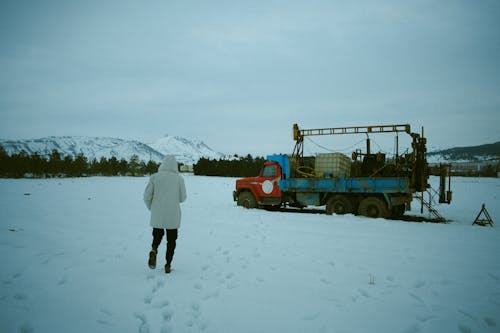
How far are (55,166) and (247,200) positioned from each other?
157 ft

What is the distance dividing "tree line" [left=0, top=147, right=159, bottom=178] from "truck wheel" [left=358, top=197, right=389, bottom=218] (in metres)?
51.2

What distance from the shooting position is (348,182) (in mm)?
12266

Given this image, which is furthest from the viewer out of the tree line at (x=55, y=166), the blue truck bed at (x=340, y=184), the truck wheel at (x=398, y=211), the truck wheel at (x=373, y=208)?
the tree line at (x=55, y=166)

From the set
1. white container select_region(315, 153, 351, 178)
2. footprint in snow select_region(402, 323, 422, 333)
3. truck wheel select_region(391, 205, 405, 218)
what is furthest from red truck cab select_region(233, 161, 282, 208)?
footprint in snow select_region(402, 323, 422, 333)

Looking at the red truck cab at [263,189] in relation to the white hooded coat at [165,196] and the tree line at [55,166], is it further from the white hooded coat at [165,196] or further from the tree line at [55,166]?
the tree line at [55,166]

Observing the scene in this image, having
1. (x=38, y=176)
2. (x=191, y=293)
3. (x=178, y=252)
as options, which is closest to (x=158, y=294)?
(x=191, y=293)

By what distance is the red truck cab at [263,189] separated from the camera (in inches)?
551

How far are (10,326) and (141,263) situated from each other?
237 centimetres

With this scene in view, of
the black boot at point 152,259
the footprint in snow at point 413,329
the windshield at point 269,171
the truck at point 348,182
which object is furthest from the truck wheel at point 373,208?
the black boot at point 152,259

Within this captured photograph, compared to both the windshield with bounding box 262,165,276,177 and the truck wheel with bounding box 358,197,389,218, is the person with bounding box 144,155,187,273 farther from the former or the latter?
the windshield with bounding box 262,165,276,177

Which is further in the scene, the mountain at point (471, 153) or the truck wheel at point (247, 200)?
the mountain at point (471, 153)

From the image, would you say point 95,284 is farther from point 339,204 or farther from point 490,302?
point 339,204

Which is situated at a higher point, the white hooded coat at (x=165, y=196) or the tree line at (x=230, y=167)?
the tree line at (x=230, y=167)

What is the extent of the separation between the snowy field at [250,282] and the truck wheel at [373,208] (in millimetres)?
2972
